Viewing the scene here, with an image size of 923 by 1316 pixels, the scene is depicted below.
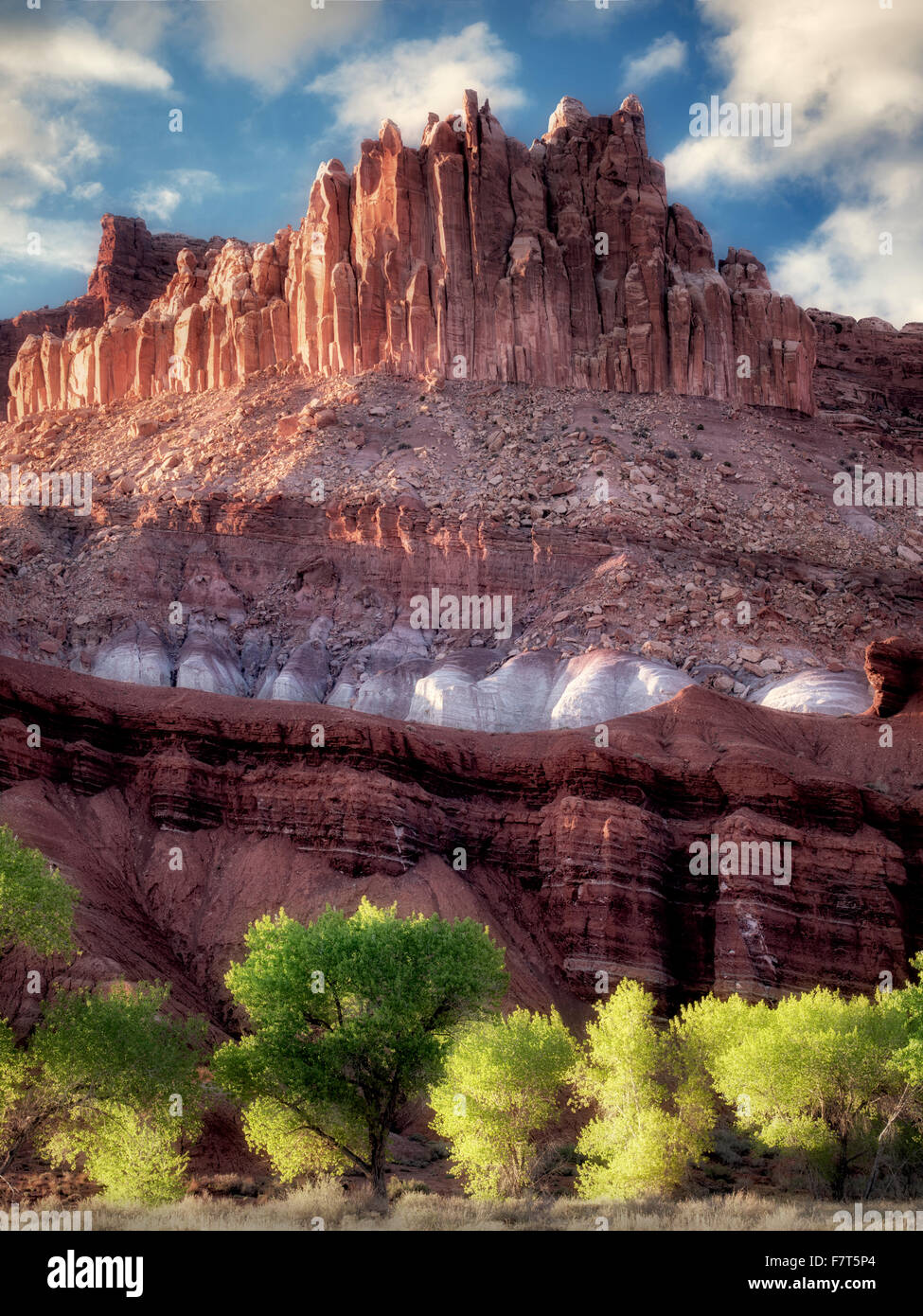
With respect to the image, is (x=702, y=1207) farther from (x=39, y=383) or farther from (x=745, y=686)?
(x=39, y=383)

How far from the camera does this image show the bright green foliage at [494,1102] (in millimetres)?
30484

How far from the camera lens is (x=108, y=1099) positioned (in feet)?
92.4

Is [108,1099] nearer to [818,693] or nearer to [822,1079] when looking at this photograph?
[822,1079]

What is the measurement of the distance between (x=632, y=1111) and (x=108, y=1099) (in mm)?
12029

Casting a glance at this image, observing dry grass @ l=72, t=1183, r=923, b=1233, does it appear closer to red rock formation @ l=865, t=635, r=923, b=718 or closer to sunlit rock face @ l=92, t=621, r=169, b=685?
red rock formation @ l=865, t=635, r=923, b=718

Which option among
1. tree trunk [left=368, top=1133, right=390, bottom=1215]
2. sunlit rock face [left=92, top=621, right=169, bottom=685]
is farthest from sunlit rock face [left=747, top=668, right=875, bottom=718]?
tree trunk [left=368, top=1133, right=390, bottom=1215]

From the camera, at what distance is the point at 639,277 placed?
304 feet

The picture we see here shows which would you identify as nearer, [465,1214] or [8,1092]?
[465,1214]

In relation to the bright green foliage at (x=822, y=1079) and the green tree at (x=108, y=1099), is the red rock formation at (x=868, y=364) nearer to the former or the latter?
the bright green foliage at (x=822, y=1079)

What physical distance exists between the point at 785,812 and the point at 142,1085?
26279 mm

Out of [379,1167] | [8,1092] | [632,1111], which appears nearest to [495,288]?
[632,1111]

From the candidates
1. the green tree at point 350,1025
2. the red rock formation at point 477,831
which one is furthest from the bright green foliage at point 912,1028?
the red rock formation at point 477,831

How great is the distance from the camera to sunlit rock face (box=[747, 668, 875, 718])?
197ft

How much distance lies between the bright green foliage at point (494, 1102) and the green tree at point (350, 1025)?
1.28m
